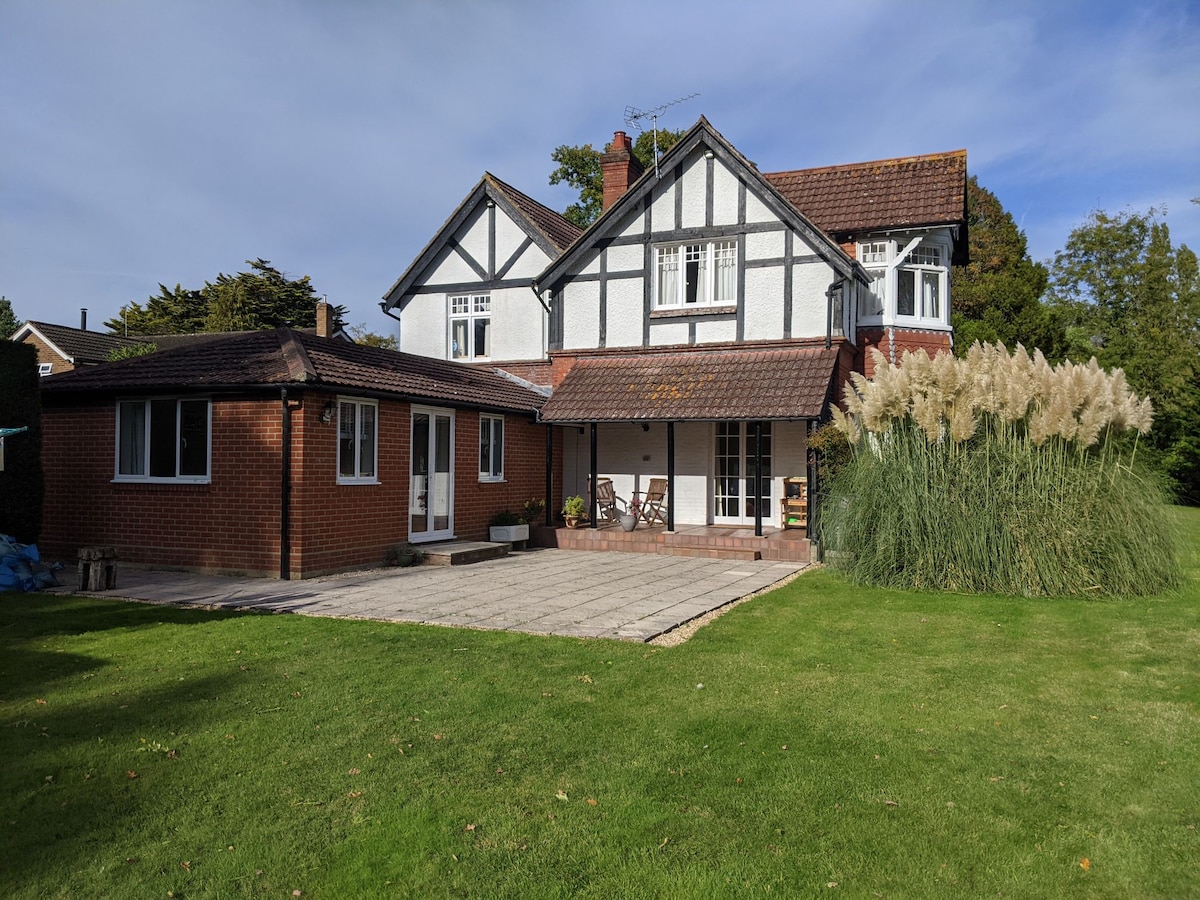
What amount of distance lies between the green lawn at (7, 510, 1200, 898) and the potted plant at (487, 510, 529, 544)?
7854 mm

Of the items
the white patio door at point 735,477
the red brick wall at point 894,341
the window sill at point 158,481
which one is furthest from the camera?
the red brick wall at point 894,341

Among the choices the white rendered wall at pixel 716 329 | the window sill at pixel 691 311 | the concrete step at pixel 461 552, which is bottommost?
the concrete step at pixel 461 552

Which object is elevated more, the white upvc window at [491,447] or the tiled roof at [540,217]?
the tiled roof at [540,217]

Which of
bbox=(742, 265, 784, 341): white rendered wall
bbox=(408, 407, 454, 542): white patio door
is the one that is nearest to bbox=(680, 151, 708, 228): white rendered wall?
bbox=(742, 265, 784, 341): white rendered wall

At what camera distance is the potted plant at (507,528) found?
1555 cm

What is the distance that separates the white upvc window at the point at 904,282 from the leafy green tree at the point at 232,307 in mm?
28531

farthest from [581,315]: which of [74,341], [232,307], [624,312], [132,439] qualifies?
[232,307]

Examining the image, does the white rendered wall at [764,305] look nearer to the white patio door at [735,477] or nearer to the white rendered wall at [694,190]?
the white rendered wall at [694,190]

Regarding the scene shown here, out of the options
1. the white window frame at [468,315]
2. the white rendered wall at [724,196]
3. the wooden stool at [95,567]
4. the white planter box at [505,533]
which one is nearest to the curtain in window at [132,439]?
the wooden stool at [95,567]

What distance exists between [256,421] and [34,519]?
3.34 m

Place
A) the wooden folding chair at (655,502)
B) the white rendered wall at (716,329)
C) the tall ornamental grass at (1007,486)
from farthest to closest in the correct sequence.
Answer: the wooden folding chair at (655,502)
the white rendered wall at (716,329)
the tall ornamental grass at (1007,486)

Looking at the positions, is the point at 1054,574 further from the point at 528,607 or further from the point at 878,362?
the point at 528,607

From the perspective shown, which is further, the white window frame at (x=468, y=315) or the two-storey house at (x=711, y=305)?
the white window frame at (x=468, y=315)

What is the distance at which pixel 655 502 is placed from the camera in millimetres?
17000
